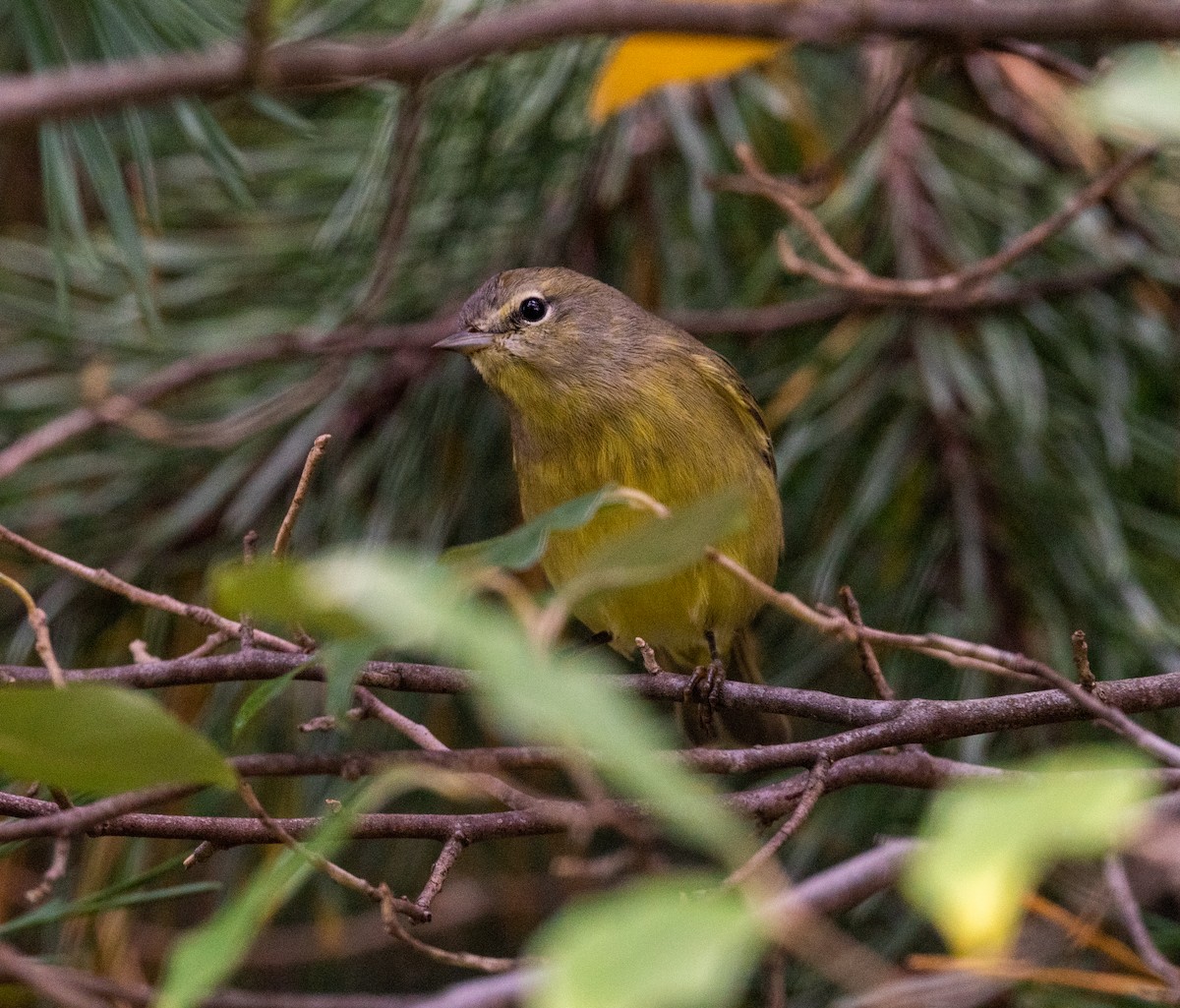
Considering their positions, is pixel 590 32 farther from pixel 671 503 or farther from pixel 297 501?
pixel 671 503

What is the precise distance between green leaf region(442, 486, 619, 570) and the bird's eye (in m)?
1.92

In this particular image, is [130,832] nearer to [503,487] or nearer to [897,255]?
[503,487]

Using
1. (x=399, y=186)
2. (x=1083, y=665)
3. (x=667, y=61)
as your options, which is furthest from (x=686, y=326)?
(x=1083, y=665)

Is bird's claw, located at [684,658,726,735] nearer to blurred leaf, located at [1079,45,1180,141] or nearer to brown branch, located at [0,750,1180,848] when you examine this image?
brown branch, located at [0,750,1180,848]

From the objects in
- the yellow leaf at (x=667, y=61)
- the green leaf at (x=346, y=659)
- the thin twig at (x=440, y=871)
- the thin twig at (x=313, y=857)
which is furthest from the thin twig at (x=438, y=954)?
the yellow leaf at (x=667, y=61)

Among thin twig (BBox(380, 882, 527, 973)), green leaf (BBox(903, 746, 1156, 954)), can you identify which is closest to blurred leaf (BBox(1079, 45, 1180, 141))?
green leaf (BBox(903, 746, 1156, 954))

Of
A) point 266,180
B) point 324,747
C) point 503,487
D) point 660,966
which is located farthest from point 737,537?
point 660,966

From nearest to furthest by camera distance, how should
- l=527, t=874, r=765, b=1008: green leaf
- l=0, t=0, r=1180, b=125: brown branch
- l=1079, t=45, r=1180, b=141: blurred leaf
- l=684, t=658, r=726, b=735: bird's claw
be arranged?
l=527, t=874, r=765, b=1008: green leaf, l=1079, t=45, r=1180, b=141: blurred leaf, l=0, t=0, r=1180, b=125: brown branch, l=684, t=658, r=726, b=735: bird's claw

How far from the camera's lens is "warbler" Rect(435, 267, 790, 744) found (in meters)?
2.86

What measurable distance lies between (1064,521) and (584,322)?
1118 millimetres

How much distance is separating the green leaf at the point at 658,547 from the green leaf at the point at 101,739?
314 millimetres

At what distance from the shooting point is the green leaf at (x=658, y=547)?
0.93 metres

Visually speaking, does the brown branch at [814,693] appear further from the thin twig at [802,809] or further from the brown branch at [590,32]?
the brown branch at [590,32]

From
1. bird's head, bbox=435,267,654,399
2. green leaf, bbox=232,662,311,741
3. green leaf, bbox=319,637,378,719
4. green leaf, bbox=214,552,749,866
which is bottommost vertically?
bird's head, bbox=435,267,654,399
